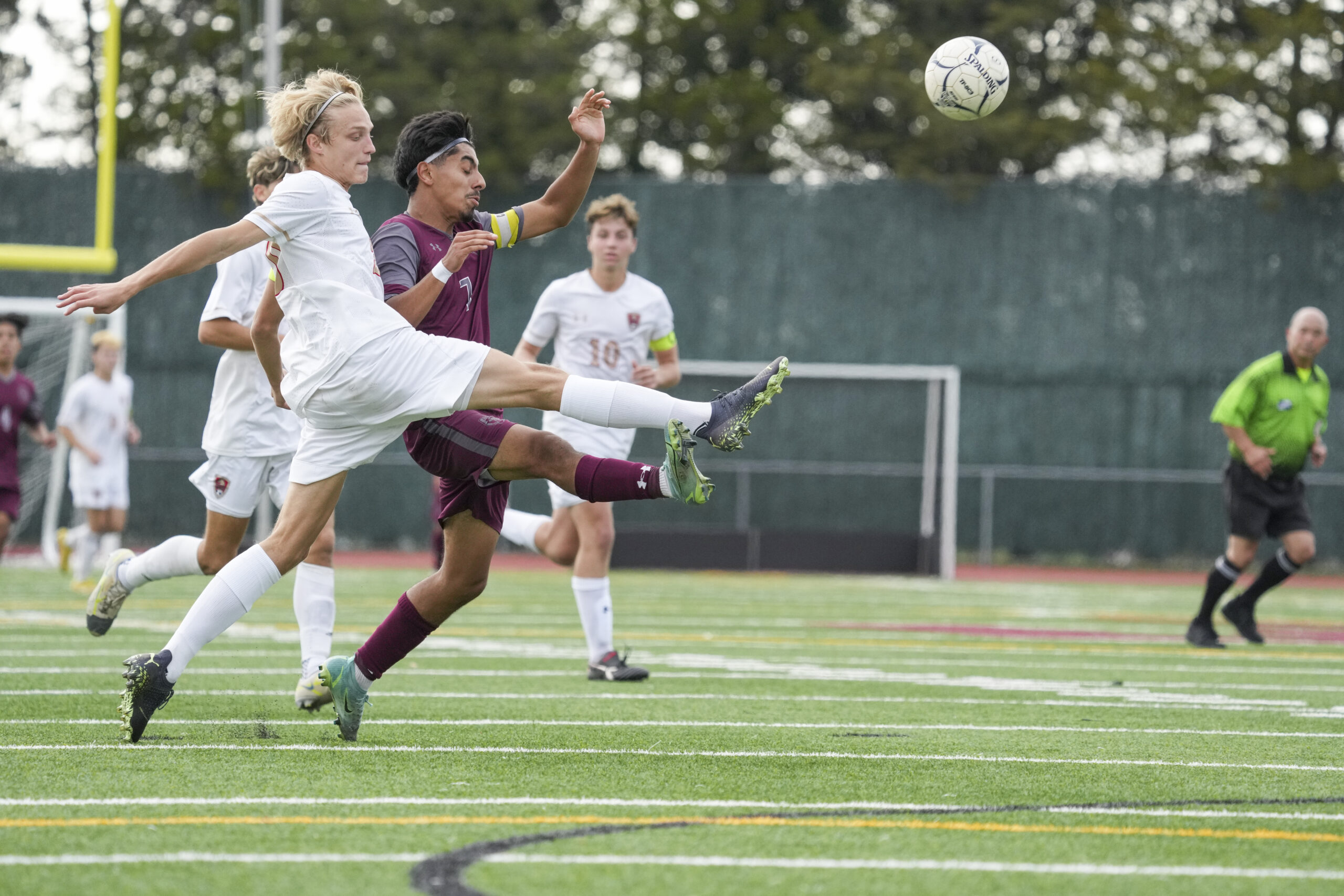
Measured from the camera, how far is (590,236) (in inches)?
338

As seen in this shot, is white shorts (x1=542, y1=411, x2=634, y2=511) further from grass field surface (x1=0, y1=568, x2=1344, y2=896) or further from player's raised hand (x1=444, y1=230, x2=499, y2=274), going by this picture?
player's raised hand (x1=444, y1=230, x2=499, y2=274)

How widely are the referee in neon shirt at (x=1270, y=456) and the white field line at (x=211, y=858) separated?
25.4 feet

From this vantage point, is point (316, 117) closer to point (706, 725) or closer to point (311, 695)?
point (311, 695)

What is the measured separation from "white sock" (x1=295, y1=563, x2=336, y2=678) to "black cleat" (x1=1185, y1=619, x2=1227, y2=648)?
6.07 m

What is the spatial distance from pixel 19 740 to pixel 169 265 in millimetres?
1717

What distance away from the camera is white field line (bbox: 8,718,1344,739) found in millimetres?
5777

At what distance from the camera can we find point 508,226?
581 cm

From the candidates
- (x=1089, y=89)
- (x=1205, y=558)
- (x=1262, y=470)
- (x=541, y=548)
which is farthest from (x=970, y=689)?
(x=1089, y=89)

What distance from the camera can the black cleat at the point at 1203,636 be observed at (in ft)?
33.3

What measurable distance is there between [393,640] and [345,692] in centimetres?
24

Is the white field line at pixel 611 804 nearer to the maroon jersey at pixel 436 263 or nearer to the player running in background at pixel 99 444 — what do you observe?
the maroon jersey at pixel 436 263

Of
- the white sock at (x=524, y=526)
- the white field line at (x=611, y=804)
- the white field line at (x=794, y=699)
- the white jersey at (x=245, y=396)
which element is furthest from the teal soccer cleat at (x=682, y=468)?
the white sock at (x=524, y=526)

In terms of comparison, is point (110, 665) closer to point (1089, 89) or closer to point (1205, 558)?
point (1205, 558)

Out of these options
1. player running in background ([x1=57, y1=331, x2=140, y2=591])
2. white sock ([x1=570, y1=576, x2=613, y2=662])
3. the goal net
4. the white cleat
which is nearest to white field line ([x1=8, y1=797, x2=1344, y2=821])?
the white cleat
